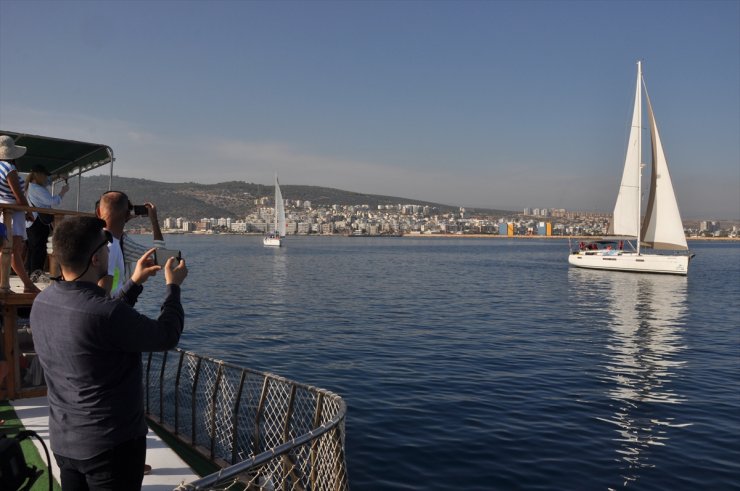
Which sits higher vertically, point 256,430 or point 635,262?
point 256,430

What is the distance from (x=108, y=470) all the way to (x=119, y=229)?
207 centimetres

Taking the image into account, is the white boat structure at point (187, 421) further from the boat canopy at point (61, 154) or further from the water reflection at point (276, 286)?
the water reflection at point (276, 286)

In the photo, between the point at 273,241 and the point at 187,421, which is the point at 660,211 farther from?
the point at 273,241

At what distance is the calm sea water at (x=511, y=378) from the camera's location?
9078mm

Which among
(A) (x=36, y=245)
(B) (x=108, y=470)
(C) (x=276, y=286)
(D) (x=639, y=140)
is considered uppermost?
(D) (x=639, y=140)

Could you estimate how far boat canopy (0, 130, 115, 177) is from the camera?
9.70 meters

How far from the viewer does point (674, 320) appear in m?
26.9

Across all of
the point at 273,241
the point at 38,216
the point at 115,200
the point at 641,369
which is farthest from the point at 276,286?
the point at 273,241

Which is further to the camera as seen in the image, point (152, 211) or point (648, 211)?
point (648, 211)

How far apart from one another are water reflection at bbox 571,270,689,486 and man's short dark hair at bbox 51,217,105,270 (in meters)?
8.42

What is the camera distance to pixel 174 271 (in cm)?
325

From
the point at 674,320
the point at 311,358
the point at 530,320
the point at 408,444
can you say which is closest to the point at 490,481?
the point at 408,444

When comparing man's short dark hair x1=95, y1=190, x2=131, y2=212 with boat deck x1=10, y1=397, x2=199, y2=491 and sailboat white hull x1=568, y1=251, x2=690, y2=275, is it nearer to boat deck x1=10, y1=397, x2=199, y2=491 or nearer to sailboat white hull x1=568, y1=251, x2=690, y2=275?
boat deck x1=10, y1=397, x2=199, y2=491

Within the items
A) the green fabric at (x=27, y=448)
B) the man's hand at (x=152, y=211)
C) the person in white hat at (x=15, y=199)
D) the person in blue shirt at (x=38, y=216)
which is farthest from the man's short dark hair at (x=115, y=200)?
the person in blue shirt at (x=38, y=216)
